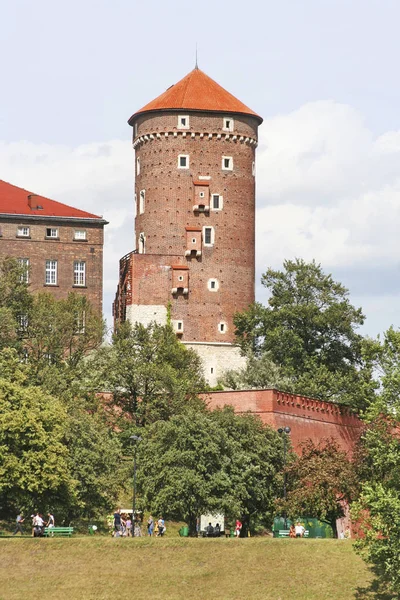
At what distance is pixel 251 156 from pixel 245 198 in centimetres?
291

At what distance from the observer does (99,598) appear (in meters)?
59.7

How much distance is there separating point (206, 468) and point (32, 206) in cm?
3557

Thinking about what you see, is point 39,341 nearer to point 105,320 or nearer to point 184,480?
point 105,320

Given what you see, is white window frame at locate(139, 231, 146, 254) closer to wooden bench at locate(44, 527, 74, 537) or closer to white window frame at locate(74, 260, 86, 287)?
white window frame at locate(74, 260, 86, 287)

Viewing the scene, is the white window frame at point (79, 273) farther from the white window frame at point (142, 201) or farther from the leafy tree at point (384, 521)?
the leafy tree at point (384, 521)

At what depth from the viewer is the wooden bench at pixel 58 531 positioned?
67.6 meters

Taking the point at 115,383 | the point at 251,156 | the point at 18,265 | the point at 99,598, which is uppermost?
the point at 251,156

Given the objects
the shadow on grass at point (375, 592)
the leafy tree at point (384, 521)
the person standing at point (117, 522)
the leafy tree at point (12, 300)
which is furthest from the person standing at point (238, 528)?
the leafy tree at point (12, 300)

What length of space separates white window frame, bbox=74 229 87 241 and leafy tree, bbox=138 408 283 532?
28302 mm

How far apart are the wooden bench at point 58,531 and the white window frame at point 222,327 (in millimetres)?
32530

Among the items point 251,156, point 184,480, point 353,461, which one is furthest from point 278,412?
point 251,156

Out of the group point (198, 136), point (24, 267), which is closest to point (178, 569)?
point (24, 267)

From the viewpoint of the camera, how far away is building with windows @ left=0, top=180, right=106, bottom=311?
332 feet

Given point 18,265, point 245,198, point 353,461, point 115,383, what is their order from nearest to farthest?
point 353,461
point 115,383
point 18,265
point 245,198
